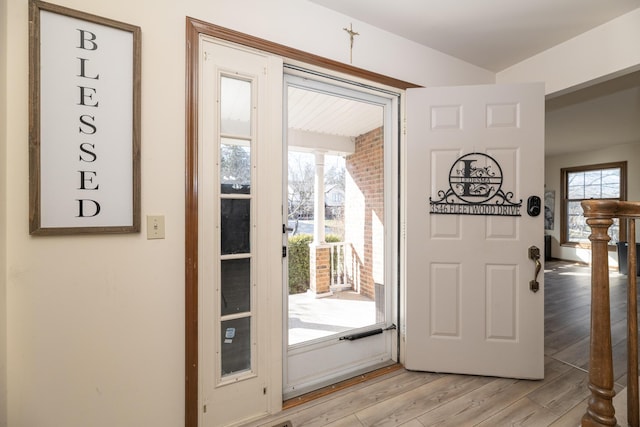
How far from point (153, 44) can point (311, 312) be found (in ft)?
6.63

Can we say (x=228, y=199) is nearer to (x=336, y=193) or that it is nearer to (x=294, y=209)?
(x=294, y=209)

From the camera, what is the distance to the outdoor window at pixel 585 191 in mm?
6055

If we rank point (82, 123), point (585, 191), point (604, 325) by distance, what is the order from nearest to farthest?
point (604, 325) → point (82, 123) → point (585, 191)

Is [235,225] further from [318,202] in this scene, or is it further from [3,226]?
→ [3,226]

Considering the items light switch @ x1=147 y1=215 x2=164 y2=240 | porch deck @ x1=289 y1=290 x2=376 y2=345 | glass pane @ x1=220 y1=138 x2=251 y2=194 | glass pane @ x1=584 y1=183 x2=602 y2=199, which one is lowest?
porch deck @ x1=289 y1=290 x2=376 y2=345

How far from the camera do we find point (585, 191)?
263 inches

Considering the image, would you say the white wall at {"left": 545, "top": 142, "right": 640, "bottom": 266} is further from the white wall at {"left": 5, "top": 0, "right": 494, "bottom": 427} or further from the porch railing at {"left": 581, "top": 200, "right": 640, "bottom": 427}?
the white wall at {"left": 5, "top": 0, "right": 494, "bottom": 427}

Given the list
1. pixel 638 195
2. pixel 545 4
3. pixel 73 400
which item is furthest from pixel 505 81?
pixel 638 195

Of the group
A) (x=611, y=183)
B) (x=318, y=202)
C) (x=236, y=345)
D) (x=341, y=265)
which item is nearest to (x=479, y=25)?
(x=318, y=202)

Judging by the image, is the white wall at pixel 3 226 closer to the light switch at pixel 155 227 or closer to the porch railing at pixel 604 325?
the light switch at pixel 155 227

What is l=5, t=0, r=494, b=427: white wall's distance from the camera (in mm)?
1237

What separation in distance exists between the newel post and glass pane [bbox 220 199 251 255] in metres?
1.55

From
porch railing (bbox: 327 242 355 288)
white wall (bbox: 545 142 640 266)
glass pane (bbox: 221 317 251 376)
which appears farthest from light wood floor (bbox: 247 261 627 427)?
white wall (bbox: 545 142 640 266)

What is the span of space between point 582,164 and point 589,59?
6.11 metres
